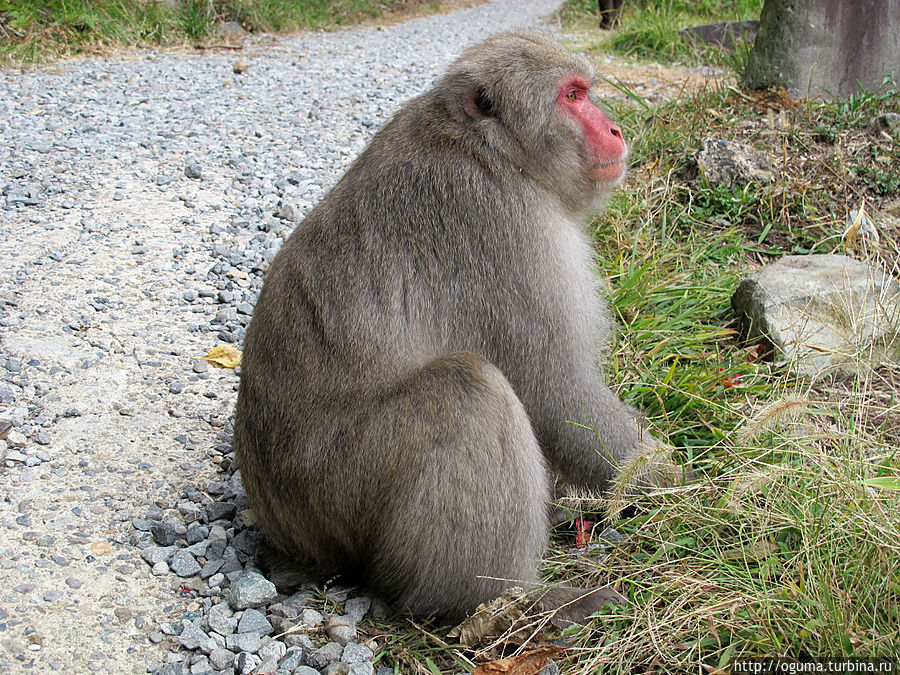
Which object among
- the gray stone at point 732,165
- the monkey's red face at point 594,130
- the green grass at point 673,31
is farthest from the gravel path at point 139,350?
the green grass at point 673,31

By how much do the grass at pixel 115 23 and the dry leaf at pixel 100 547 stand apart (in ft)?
23.9

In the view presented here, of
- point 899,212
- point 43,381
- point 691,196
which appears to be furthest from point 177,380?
point 899,212

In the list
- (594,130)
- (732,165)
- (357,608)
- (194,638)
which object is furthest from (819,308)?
(194,638)

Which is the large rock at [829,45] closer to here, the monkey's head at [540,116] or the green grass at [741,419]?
the green grass at [741,419]

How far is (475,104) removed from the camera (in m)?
2.86

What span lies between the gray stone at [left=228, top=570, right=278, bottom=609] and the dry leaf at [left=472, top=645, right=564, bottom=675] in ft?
2.41

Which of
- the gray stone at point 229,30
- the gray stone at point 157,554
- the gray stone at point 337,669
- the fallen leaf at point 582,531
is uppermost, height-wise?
the gray stone at point 229,30

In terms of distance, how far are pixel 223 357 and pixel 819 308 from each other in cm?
288

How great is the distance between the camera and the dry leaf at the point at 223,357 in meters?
3.98

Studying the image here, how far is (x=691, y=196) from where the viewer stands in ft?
16.8

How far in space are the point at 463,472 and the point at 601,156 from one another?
1.26 metres

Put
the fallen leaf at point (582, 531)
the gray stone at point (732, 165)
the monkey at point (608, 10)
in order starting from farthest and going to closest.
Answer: the monkey at point (608, 10)
the gray stone at point (732, 165)
the fallen leaf at point (582, 531)

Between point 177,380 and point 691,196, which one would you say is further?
point 691,196

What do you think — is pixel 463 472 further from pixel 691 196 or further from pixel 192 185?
pixel 192 185
